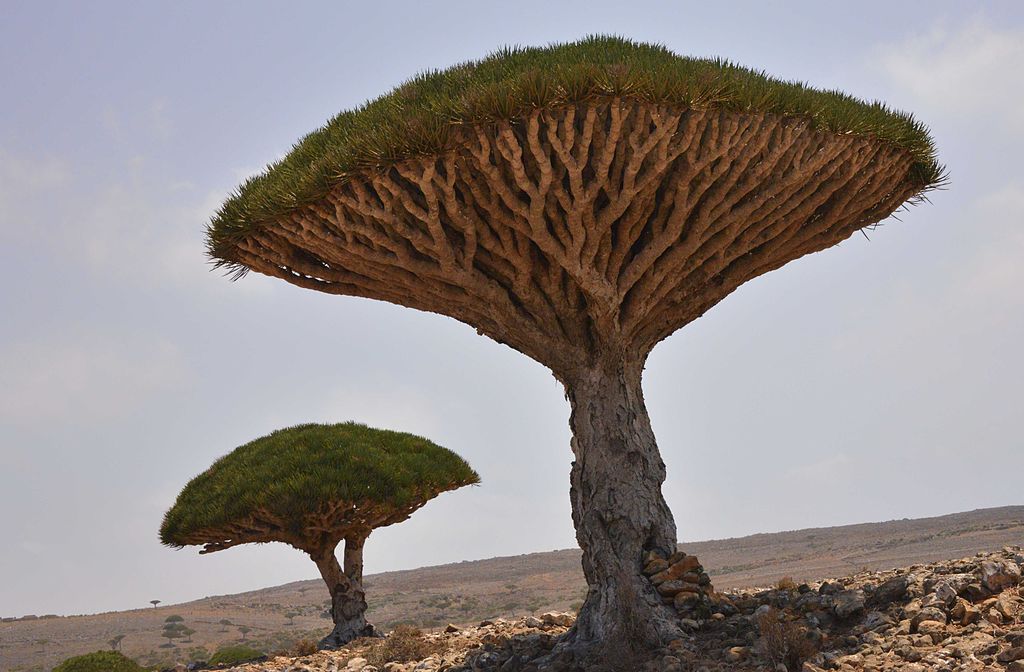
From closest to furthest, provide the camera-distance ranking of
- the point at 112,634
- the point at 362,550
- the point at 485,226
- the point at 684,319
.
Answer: the point at 485,226 → the point at 684,319 → the point at 362,550 → the point at 112,634

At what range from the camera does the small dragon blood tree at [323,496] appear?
543 inches

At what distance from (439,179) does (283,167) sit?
194 cm

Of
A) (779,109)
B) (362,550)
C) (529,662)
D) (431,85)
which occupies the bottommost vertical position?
(529,662)

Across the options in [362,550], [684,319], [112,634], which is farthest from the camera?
[112,634]

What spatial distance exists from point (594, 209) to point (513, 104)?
1416 mm

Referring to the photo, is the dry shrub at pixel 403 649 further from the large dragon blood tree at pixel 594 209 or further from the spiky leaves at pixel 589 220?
the spiky leaves at pixel 589 220

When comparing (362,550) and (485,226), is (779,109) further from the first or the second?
(362,550)

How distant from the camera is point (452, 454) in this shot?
16203 mm

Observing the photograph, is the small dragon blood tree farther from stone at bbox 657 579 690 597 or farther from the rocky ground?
stone at bbox 657 579 690 597

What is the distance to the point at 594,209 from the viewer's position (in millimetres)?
7750

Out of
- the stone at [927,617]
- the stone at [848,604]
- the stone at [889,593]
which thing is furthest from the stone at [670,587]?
the stone at [927,617]

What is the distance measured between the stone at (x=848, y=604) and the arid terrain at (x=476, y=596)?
14312mm

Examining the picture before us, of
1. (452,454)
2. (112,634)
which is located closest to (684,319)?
(452,454)

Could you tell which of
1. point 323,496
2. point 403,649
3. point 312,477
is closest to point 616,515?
point 403,649
